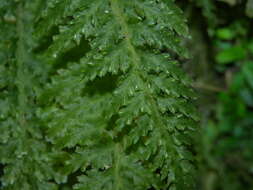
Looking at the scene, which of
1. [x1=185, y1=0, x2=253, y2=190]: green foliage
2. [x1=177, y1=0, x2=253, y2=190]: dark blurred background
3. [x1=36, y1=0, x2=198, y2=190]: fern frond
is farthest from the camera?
[x1=185, y1=0, x2=253, y2=190]: green foliage

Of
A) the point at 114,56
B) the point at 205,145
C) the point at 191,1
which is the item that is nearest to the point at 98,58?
the point at 114,56

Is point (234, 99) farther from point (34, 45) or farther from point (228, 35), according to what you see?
point (34, 45)

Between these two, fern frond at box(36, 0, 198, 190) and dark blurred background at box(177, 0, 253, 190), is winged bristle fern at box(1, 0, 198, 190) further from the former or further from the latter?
dark blurred background at box(177, 0, 253, 190)

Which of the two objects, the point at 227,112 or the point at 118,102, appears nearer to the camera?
the point at 118,102

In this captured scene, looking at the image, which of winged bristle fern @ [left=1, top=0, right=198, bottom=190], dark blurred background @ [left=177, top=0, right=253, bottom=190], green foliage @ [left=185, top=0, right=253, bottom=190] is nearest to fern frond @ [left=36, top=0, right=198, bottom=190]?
winged bristle fern @ [left=1, top=0, right=198, bottom=190]

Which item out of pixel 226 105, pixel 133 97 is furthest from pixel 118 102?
pixel 226 105

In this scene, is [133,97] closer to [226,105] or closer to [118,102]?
[118,102]
